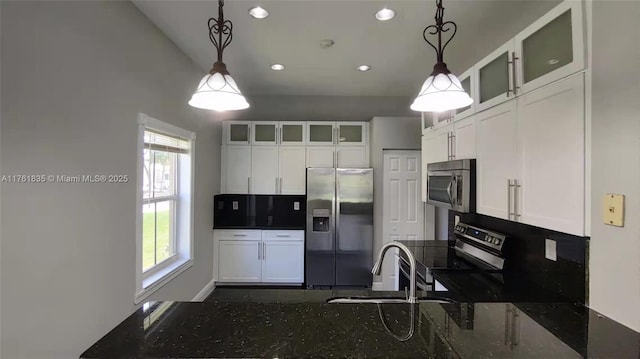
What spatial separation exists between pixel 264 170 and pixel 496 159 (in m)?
3.09

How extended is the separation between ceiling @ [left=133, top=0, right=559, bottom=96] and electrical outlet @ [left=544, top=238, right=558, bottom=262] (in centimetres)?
161

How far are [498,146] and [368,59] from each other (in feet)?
5.88

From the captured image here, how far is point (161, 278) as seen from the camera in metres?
2.80

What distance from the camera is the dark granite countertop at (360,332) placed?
93 cm

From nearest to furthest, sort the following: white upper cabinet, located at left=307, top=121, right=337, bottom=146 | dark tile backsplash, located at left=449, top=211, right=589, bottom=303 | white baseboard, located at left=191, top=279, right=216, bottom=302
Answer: dark tile backsplash, located at left=449, top=211, right=589, bottom=303 → white baseboard, located at left=191, top=279, right=216, bottom=302 → white upper cabinet, located at left=307, top=121, right=337, bottom=146

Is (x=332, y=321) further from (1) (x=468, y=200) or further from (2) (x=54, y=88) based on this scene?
(2) (x=54, y=88)

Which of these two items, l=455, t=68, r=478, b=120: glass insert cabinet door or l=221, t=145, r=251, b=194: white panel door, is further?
l=221, t=145, r=251, b=194: white panel door

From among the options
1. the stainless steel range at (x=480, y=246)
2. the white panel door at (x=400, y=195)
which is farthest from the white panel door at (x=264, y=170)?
the stainless steel range at (x=480, y=246)

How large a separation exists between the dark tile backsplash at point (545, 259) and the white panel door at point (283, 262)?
2.54 metres

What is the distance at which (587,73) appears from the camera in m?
1.34

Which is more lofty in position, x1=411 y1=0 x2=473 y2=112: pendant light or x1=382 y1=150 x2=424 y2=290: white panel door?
x1=411 y1=0 x2=473 y2=112: pendant light

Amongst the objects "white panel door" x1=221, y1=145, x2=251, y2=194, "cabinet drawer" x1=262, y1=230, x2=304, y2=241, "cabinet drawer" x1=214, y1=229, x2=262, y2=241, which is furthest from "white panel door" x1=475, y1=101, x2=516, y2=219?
"white panel door" x1=221, y1=145, x2=251, y2=194

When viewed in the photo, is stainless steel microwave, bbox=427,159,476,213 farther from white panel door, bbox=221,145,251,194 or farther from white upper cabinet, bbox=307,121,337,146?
white panel door, bbox=221,145,251,194

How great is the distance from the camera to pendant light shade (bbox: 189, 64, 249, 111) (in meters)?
1.37
